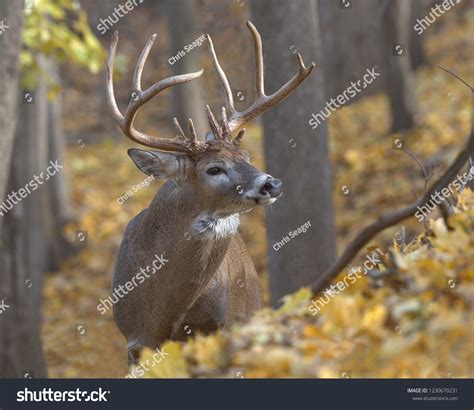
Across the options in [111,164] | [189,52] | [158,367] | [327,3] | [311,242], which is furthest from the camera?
[111,164]

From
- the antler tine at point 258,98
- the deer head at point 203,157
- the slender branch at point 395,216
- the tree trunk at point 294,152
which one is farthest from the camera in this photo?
the tree trunk at point 294,152

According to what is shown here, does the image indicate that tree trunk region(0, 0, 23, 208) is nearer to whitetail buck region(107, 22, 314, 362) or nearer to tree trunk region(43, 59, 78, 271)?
whitetail buck region(107, 22, 314, 362)

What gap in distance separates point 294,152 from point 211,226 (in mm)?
1931

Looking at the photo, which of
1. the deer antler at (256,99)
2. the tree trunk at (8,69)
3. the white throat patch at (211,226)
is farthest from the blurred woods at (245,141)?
the white throat patch at (211,226)

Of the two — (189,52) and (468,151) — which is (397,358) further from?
(189,52)

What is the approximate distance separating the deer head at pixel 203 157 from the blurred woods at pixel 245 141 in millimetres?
848

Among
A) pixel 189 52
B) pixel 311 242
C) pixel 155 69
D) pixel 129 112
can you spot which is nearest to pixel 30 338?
pixel 311 242

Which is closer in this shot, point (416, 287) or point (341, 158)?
point (416, 287)

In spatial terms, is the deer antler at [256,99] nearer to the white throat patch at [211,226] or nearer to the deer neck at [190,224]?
the deer neck at [190,224]

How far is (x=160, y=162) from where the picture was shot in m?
7.80

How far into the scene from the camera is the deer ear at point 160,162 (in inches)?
306

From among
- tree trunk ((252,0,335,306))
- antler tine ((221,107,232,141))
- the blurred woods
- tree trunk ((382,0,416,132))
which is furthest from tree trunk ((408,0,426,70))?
antler tine ((221,107,232,141))

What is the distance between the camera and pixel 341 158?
17859 millimetres

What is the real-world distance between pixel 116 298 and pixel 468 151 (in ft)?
9.77
